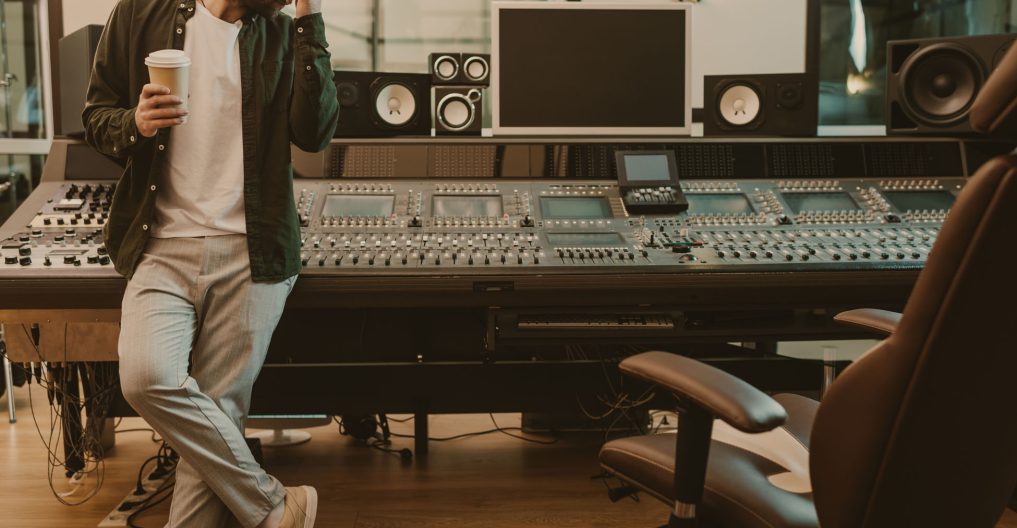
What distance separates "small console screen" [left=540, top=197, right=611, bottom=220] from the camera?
245 centimetres

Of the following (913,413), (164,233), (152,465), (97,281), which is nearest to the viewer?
(913,413)

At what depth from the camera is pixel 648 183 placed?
2.54 m

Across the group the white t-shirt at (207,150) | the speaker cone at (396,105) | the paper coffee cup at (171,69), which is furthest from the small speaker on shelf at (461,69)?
the paper coffee cup at (171,69)

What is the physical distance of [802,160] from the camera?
2633mm

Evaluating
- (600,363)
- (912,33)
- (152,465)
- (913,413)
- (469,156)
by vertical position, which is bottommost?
(152,465)

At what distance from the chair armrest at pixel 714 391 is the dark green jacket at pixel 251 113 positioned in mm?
997

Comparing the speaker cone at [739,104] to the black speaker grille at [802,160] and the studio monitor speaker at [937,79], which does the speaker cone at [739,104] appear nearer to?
the black speaker grille at [802,160]

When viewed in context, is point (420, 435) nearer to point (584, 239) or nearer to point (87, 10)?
point (584, 239)

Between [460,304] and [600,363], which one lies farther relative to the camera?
[600,363]

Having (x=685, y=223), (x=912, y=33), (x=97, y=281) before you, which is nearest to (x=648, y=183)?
(x=685, y=223)

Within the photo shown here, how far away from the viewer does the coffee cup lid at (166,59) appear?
4.97ft

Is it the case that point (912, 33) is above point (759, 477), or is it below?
above

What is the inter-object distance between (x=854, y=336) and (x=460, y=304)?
3.54ft

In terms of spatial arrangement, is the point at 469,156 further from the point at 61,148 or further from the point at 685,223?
the point at 61,148
